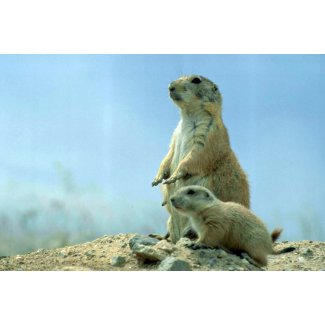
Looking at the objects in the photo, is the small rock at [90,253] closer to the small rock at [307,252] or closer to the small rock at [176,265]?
the small rock at [176,265]

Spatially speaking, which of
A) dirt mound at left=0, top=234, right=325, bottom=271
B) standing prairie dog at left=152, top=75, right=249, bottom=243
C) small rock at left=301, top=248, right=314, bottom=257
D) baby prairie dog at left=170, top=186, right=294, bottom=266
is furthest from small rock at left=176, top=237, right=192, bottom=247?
small rock at left=301, top=248, right=314, bottom=257

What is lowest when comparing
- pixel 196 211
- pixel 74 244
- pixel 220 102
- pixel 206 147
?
pixel 74 244

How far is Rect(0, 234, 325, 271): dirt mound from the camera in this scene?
7.17 metres

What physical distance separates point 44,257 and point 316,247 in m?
3.76

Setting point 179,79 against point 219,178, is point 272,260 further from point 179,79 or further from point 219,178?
point 179,79

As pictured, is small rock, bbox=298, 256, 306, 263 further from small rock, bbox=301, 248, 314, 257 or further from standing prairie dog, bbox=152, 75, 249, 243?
standing prairie dog, bbox=152, 75, 249, 243

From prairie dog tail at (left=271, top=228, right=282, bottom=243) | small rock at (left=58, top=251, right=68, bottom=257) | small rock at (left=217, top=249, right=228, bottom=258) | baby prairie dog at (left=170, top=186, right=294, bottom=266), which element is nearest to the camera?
small rock at (left=217, top=249, right=228, bottom=258)

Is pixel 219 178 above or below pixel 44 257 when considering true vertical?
above

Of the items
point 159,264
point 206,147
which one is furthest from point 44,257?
point 206,147

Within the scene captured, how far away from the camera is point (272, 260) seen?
28.1ft

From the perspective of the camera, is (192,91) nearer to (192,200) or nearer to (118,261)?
(192,200)

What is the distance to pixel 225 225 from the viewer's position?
7457 millimetres

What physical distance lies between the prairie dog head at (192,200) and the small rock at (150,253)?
1.93ft

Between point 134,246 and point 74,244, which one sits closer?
point 134,246
